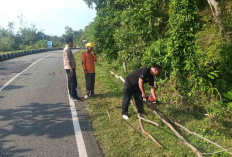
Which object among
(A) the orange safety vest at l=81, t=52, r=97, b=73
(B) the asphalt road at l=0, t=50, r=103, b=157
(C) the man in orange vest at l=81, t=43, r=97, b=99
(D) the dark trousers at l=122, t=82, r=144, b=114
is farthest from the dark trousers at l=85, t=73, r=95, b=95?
(D) the dark trousers at l=122, t=82, r=144, b=114

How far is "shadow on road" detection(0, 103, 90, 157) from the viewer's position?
4.24 metres

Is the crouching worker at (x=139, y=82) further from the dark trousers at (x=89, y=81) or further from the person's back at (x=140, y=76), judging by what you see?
the dark trousers at (x=89, y=81)

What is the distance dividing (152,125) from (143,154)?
1.17 meters

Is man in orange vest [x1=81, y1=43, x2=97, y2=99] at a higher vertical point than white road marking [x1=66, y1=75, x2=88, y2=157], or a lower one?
higher

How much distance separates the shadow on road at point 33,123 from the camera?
4.24 metres

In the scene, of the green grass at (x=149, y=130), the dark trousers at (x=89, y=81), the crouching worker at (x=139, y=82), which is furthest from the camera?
the dark trousers at (x=89, y=81)

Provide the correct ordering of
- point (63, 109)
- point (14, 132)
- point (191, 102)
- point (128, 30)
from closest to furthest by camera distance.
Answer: point (14, 132) → point (191, 102) → point (63, 109) → point (128, 30)

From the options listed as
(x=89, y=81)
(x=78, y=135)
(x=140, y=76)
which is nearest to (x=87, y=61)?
(x=89, y=81)

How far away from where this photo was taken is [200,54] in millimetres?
5270

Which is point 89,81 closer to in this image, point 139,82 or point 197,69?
point 139,82

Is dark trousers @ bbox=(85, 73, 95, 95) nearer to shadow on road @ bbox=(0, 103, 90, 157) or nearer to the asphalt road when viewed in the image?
the asphalt road

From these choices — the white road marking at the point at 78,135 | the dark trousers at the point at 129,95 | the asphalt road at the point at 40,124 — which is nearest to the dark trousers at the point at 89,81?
the asphalt road at the point at 40,124

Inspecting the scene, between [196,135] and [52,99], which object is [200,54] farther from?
[52,99]

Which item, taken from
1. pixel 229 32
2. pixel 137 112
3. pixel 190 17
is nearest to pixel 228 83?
pixel 229 32
